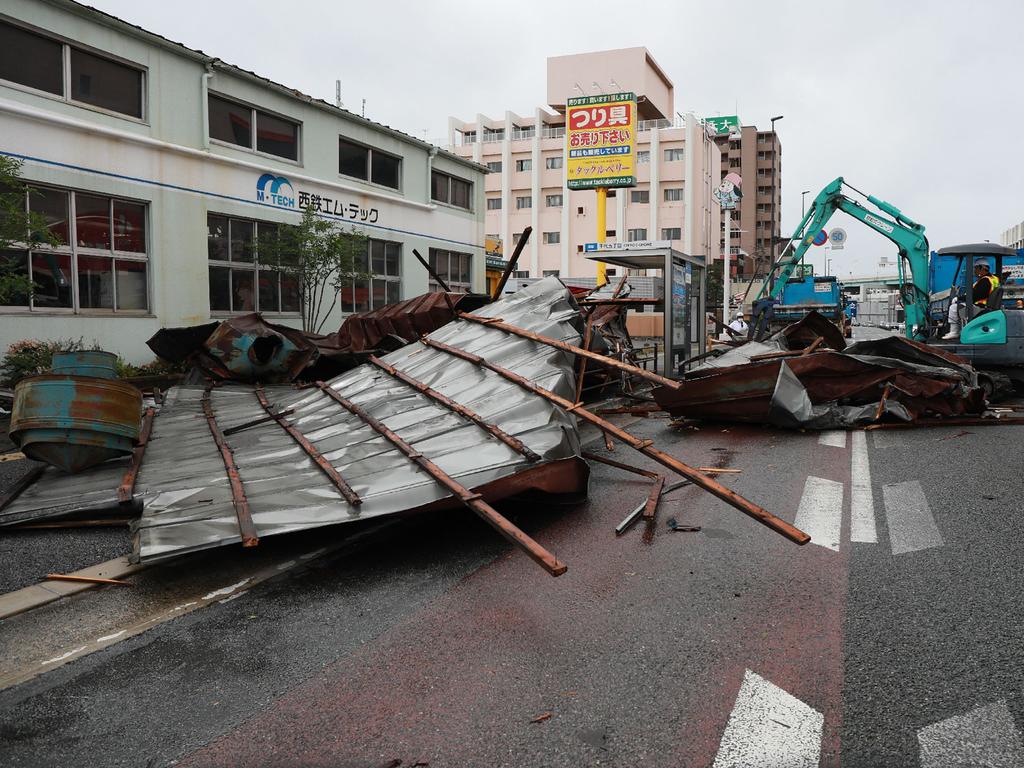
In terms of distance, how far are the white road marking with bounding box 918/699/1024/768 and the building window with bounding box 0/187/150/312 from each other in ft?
43.2

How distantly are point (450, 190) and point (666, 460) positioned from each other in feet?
68.0

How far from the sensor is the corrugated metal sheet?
4.57 m

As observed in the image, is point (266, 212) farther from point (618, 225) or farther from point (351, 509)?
point (618, 225)

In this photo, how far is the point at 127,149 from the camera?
44.8 ft

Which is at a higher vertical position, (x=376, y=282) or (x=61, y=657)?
(x=376, y=282)

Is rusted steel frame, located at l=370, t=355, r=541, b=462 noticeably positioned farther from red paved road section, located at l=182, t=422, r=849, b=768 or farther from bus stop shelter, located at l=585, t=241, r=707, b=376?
bus stop shelter, located at l=585, t=241, r=707, b=376

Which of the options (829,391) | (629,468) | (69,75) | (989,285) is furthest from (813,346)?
(69,75)

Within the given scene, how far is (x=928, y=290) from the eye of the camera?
1691cm

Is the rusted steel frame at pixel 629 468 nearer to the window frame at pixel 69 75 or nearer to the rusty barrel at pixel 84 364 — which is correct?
the rusty barrel at pixel 84 364

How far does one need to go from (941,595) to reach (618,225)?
6208 cm

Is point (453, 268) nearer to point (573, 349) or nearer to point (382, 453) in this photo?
point (573, 349)

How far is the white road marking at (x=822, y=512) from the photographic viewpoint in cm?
507

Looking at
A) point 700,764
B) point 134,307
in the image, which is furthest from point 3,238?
point 700,764

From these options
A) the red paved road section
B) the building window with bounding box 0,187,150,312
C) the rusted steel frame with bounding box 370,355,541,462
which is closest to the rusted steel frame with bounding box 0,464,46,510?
the rusted steel frame with bounding box 370,355,541,462
